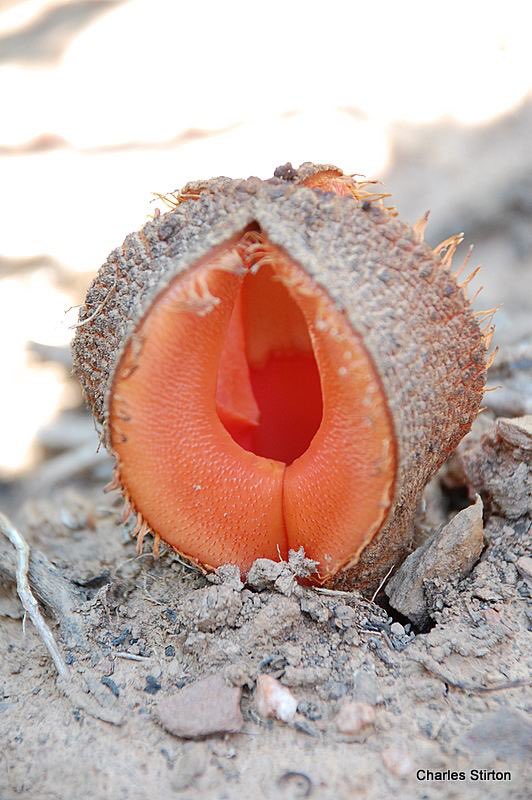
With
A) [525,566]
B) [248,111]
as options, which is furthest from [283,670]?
[248,111]

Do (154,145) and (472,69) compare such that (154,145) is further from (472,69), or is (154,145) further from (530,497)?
(530,497)

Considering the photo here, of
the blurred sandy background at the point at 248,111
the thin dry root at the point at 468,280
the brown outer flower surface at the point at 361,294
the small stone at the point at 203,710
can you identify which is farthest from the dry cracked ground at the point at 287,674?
the blurred sandy background at the point at 248,111

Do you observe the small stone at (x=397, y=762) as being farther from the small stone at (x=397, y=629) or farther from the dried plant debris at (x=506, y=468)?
the dried plant debris at (x=506, y=468)

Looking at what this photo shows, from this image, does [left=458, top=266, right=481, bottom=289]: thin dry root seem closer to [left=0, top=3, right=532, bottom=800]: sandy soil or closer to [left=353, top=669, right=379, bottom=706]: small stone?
[left=0, top=3, right=532, bottom=800]: sandy soil

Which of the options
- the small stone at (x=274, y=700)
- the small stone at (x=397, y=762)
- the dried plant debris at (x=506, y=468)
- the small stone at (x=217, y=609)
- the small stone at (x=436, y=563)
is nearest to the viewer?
the small stone at (x=397, y=762)

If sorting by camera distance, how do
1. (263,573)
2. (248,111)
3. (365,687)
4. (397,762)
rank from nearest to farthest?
1. (397,762)
2. (365,687)
3. (263,573)
4. (248,111)

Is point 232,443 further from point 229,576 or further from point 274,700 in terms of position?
point 274,700

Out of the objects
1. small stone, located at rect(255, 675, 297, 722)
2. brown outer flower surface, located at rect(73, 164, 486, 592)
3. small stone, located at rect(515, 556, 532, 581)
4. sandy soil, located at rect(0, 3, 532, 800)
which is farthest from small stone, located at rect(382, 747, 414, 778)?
small stone, located at rect(515, 556, 532, 581)
